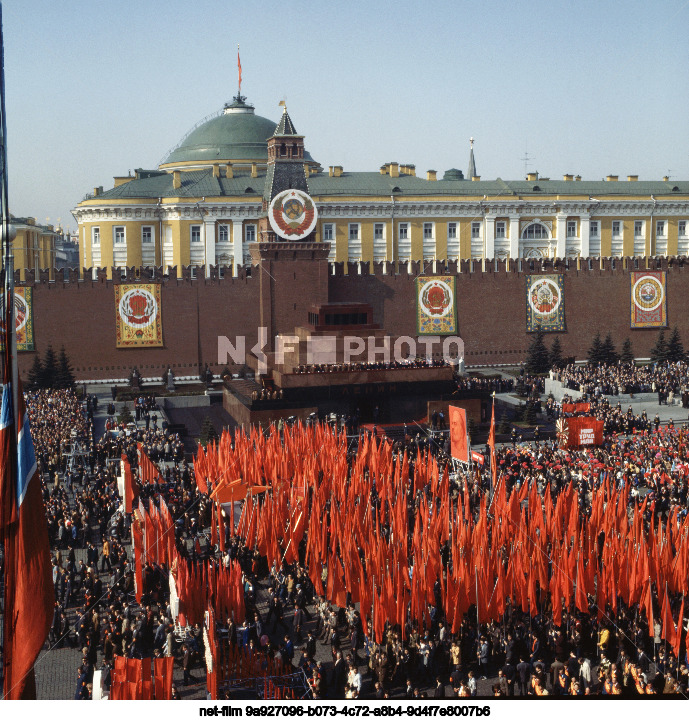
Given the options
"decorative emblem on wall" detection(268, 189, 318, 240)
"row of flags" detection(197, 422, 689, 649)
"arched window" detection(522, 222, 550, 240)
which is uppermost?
"arched window" detection(522, 222, 550, 240)

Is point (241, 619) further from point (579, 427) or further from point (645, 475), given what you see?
point (579, 427)

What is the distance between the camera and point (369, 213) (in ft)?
220

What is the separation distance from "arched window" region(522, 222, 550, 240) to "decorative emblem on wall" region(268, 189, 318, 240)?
995 inches

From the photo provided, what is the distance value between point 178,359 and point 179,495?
23216 millimetres

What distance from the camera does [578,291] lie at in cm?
5241

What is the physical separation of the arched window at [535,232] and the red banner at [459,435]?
44853mm

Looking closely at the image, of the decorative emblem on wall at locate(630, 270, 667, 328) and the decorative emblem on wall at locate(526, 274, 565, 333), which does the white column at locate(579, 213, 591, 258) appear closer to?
the decorative emblem on wall at locate(630, 270, 667, 328)

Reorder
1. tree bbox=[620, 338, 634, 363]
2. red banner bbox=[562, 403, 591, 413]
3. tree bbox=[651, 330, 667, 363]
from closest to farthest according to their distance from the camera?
red banner bbox=[562, 403, 591, 413], tree bbox=[620, 338, 634, 363], tree bbox=[651, 330, 667, 363]

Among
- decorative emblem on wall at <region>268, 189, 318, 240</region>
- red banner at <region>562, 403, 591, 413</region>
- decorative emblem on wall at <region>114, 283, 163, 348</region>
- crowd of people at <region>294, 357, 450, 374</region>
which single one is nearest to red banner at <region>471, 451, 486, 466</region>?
red banner at <region>562, 403, 591, 413</region>

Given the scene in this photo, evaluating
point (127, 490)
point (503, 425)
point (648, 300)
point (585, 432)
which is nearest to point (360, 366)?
point (503, 425)

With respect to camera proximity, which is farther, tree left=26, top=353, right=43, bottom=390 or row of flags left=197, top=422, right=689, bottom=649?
tree left=26, top=353, right=43, bottom=390

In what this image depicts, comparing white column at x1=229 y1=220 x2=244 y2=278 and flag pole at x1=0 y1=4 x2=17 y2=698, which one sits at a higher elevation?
white column at x1=229 y1=220 x2=244 y2=278

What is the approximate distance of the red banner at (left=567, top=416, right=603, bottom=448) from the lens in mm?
29484

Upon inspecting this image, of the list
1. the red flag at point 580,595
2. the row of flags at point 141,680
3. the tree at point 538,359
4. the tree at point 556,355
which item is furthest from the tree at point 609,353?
the row of flags at point 141,680
